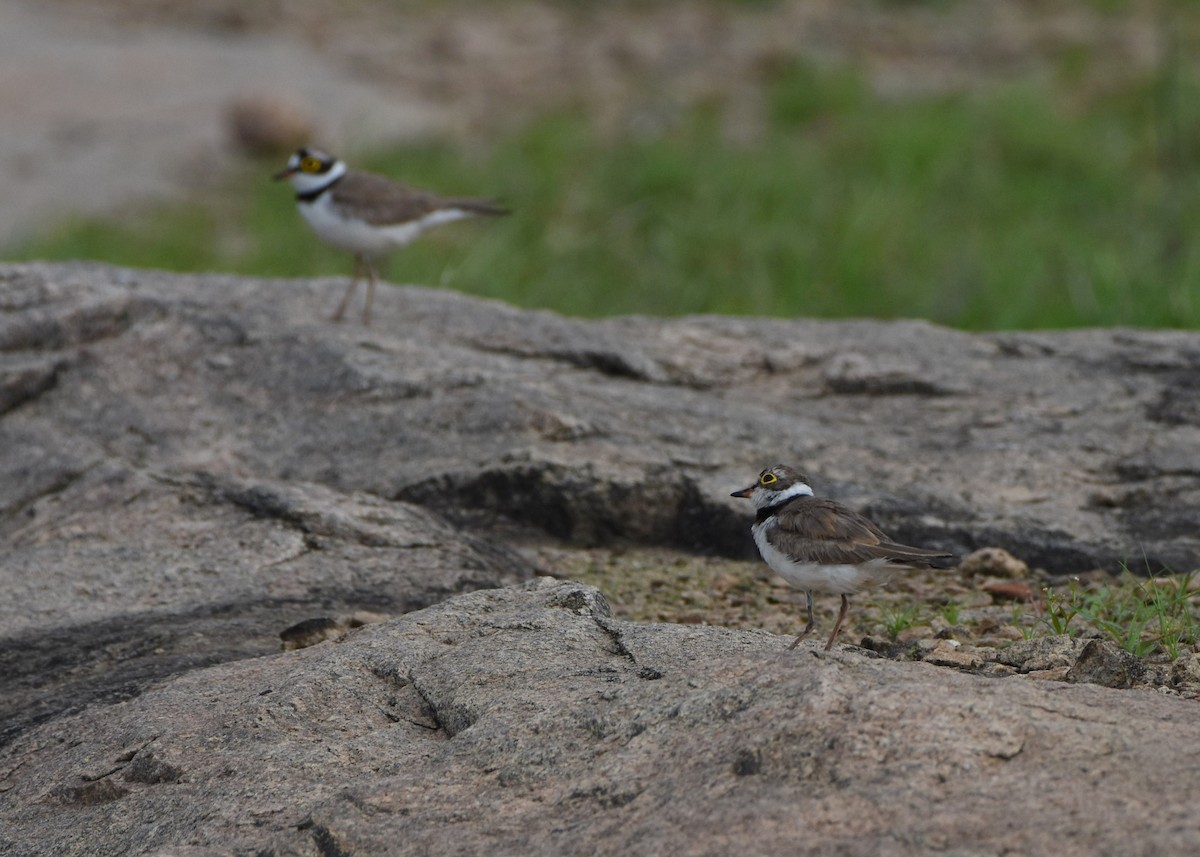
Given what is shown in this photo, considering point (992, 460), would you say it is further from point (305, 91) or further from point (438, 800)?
point (305, 91)

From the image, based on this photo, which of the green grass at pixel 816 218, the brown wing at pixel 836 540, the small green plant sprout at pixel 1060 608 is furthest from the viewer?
the green grass at pixel 816 218

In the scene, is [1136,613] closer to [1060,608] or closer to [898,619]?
[1060,608]

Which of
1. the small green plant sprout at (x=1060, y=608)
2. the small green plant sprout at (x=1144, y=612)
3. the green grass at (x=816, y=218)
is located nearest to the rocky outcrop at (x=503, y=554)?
the small green plant sprout at (x=1144, y=612)

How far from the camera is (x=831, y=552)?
405 centimetres

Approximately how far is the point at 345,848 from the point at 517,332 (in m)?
3.64

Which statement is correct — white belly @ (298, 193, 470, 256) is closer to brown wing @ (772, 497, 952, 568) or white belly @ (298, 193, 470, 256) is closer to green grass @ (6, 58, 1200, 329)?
green grass @ (6, 58, 1200, 329)

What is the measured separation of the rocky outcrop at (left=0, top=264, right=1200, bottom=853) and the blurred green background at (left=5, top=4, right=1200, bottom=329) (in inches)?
86.8

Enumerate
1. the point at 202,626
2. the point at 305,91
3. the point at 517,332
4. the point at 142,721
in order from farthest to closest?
the point at 305,91
the point at 517,332
the point at 202,626
the point at 142,721

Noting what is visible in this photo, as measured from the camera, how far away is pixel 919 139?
12.4m

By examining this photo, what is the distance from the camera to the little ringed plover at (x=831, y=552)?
13.2 feet

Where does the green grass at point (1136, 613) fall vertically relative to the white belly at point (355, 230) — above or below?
below

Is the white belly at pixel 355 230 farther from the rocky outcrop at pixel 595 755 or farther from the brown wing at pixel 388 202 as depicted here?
the rocky outcrop at pixel 595 755

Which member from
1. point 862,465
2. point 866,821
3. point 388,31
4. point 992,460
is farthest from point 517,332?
point 388,31

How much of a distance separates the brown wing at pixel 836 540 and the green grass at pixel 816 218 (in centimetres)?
435
